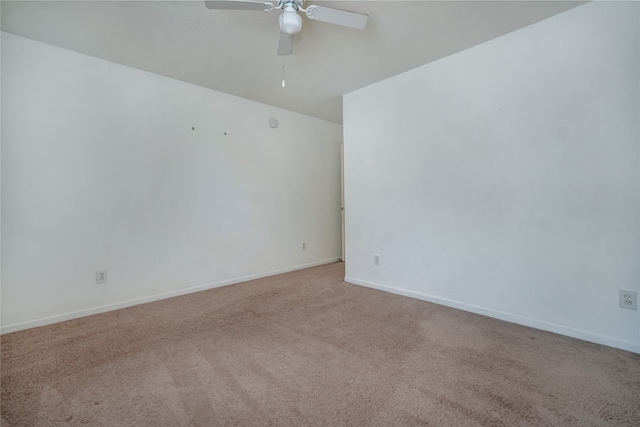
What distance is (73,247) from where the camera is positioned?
2.46 metres

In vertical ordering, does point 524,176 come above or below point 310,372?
above

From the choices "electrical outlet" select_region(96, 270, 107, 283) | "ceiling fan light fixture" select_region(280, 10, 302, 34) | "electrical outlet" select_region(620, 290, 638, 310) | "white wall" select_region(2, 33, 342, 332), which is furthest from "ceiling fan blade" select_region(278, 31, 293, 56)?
"electrical outlet" select_region(620, 290, 638, 310)

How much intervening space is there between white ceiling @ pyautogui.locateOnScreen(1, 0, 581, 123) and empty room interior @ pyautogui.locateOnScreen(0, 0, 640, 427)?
0.02 meters

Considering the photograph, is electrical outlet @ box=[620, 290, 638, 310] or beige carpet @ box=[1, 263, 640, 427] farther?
electrical outlet @ box=[620, 290, 638, 310]

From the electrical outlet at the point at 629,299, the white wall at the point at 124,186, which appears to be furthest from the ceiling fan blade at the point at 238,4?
the electrical outlet at the point at 629,299

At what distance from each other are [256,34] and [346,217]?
7.14 ft

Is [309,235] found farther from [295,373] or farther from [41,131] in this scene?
[41,131]

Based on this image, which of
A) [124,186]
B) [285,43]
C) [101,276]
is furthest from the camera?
[124,186]

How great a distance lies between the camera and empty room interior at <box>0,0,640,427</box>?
59.8 inches

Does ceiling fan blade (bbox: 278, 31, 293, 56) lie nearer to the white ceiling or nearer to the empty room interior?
the empty room interior

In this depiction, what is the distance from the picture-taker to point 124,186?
8.94 ft

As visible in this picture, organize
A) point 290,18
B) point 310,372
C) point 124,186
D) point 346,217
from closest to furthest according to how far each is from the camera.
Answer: point 310,372 → point 290,18 → point 124,186 → point 346,217

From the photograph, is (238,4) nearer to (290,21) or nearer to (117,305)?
(290,21)

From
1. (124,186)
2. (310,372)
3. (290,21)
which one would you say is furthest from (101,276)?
(290,21)
